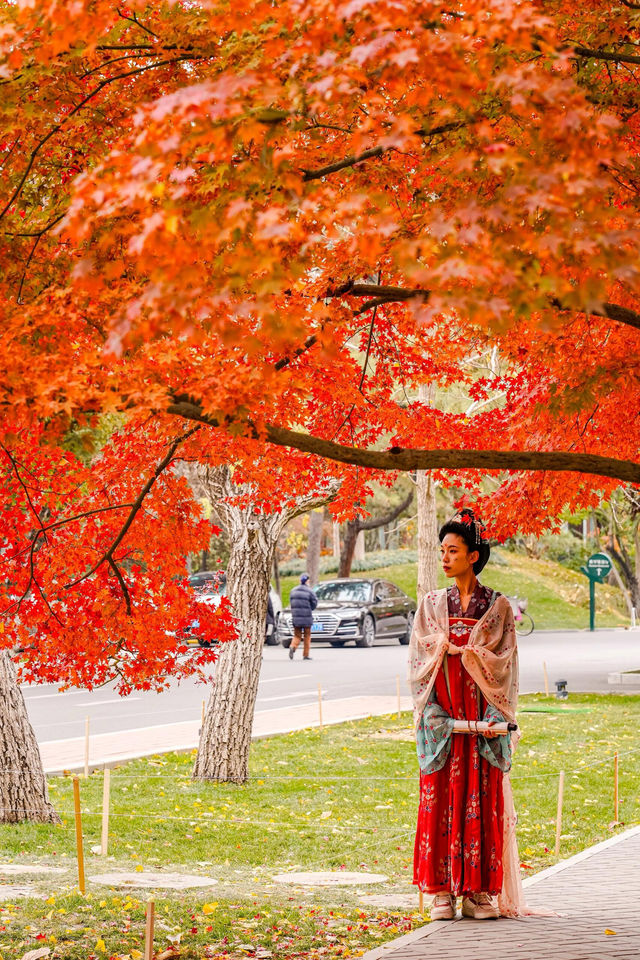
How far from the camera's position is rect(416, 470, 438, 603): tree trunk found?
1770 cm

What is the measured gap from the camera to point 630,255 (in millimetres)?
3613

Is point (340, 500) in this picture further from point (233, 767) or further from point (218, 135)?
point (218, 135)

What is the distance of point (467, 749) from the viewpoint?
6.56 meters

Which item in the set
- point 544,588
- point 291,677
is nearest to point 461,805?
point 291,677

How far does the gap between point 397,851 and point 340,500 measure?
284cm

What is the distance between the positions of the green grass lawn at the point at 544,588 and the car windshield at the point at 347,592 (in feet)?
36.9

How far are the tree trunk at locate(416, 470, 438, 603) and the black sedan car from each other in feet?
43.6

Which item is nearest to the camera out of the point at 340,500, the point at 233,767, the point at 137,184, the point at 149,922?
the point at 137,184


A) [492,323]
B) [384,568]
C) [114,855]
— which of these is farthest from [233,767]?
[384,568]

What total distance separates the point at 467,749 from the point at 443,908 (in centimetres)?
85

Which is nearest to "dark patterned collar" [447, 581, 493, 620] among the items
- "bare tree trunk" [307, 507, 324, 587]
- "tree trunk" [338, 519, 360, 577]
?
"bare tree trunk" [307, 507, 324, 587]

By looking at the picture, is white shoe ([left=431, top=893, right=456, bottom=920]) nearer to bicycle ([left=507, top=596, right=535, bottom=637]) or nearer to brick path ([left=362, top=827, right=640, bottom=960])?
brick path ([left=362, top=827, right=640, bottom=960])

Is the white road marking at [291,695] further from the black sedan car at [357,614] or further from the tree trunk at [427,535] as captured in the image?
the black sedan car at [357,614]

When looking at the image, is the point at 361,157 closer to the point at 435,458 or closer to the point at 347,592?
the point at 435,458
